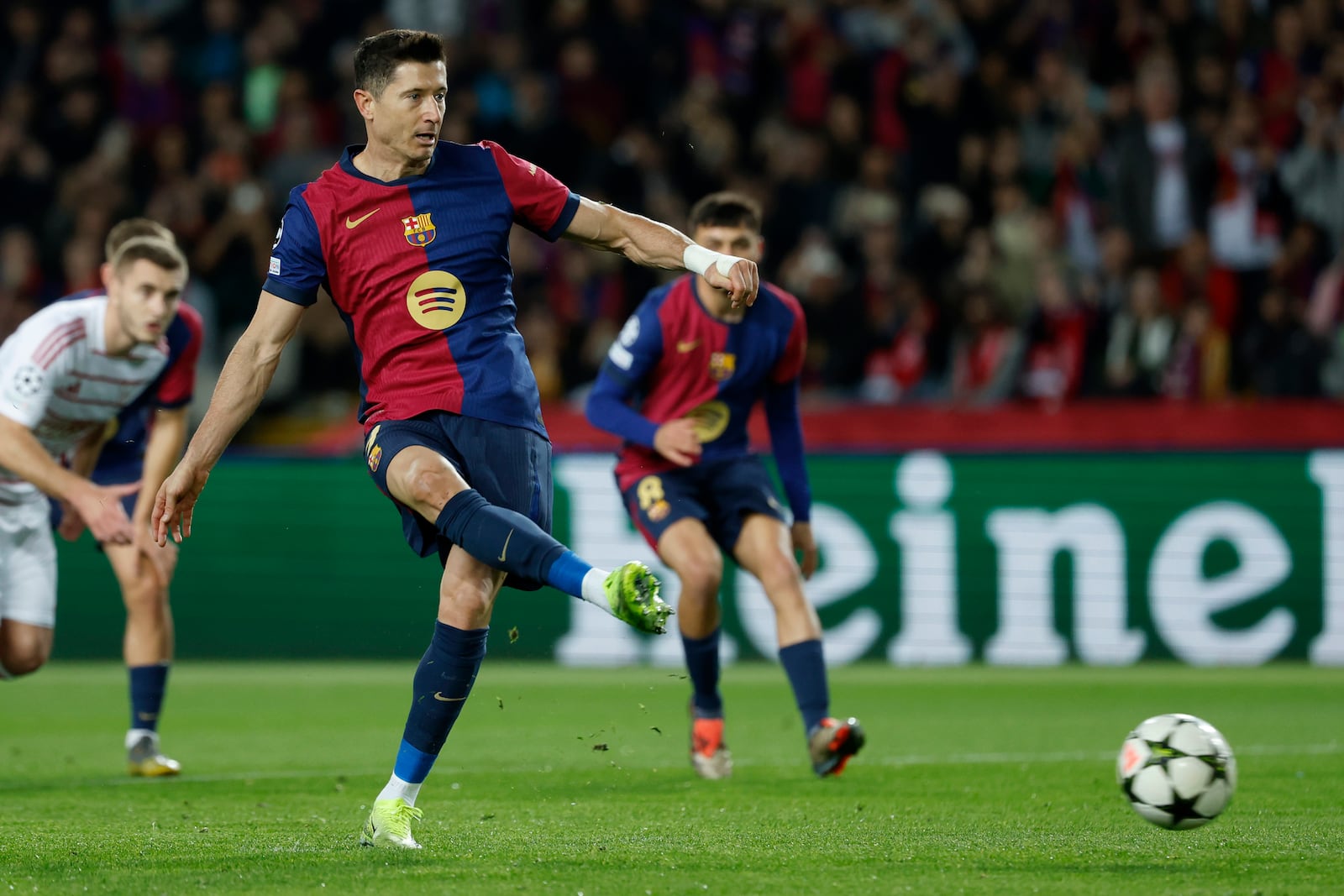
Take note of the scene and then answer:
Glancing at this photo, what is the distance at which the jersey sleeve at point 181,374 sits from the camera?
302 inches

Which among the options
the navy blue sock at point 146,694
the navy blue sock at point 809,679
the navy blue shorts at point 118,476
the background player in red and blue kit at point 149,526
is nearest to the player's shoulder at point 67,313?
the background player in red and blue kit at point 149,526

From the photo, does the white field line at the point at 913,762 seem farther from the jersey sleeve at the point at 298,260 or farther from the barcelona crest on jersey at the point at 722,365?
the jersey sleeve at the point at 298,260

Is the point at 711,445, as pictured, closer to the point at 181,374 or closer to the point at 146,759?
the point at 181,374

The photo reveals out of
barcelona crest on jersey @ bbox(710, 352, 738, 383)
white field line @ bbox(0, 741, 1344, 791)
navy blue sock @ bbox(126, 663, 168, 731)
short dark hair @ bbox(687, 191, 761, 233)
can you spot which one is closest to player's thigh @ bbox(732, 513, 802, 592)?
barcelona crest on jersey @ bbox(710, 352, 738, 383)

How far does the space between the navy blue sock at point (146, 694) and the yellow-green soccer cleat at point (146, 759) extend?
50mm

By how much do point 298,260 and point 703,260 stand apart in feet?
3.90

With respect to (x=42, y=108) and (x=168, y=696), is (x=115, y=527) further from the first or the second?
(x=42, y=108)

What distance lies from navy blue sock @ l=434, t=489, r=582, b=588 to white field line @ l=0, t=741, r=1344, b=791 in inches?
99.1

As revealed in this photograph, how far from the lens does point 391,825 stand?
17.0 ft

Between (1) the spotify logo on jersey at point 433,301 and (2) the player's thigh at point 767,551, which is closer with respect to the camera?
(1) the spotify logo on jersey at point 433,301

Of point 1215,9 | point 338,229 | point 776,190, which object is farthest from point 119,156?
point 338,229

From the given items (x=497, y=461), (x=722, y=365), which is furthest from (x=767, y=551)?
(x=497, y=461)

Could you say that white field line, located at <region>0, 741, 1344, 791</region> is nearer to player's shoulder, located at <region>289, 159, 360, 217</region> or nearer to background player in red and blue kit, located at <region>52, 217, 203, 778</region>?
background player in red and blue kit, located at <region>52, 217, 203, 778</region>

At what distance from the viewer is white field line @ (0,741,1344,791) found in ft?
23.5
